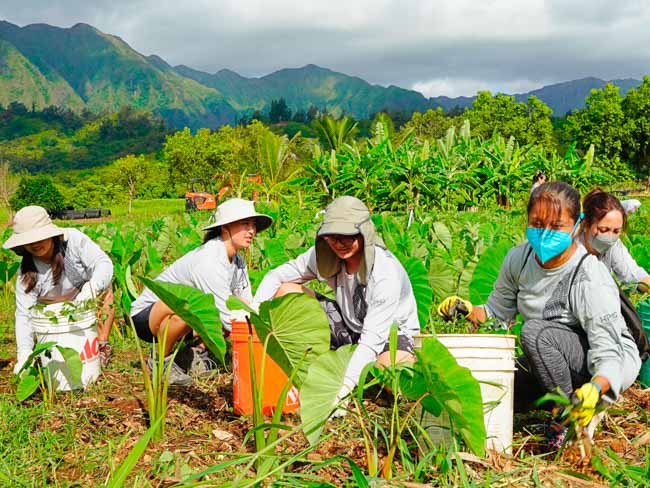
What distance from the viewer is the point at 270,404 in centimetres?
237

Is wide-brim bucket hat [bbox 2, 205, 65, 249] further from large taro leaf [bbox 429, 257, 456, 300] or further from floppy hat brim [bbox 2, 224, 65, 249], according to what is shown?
large taro leaf [bbox 429, 257, 456, 300]

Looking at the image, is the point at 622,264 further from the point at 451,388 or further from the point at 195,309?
the point at 195,309

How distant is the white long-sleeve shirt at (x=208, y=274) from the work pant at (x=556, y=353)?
1.32 meters

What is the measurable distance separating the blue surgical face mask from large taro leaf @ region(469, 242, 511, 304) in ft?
2.60

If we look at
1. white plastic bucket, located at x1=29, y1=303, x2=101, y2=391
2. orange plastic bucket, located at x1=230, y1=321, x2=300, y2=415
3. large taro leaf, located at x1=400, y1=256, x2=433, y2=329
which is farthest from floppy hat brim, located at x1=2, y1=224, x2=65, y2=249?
large taro leaf, located at x1=400, y1=256, x2=433, y2=329

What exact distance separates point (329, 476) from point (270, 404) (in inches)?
22.1

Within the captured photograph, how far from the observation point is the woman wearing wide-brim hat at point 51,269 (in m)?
2.89

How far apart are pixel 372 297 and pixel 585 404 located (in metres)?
0.89

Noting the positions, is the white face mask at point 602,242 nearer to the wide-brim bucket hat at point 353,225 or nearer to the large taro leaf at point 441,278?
the large taro leaf at point 441,278

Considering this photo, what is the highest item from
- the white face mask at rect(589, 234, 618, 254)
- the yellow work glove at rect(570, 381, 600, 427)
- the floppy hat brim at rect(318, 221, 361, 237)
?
the floppy hat brim at rect(318, 221, 361, 237)

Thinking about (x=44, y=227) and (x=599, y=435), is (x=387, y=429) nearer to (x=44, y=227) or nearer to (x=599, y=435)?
(x=599, y=435)

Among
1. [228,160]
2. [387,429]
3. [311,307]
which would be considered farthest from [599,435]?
[228,160]

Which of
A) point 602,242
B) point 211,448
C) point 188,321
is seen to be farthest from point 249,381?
point 602,242

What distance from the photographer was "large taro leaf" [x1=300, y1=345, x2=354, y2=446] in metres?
1.69
